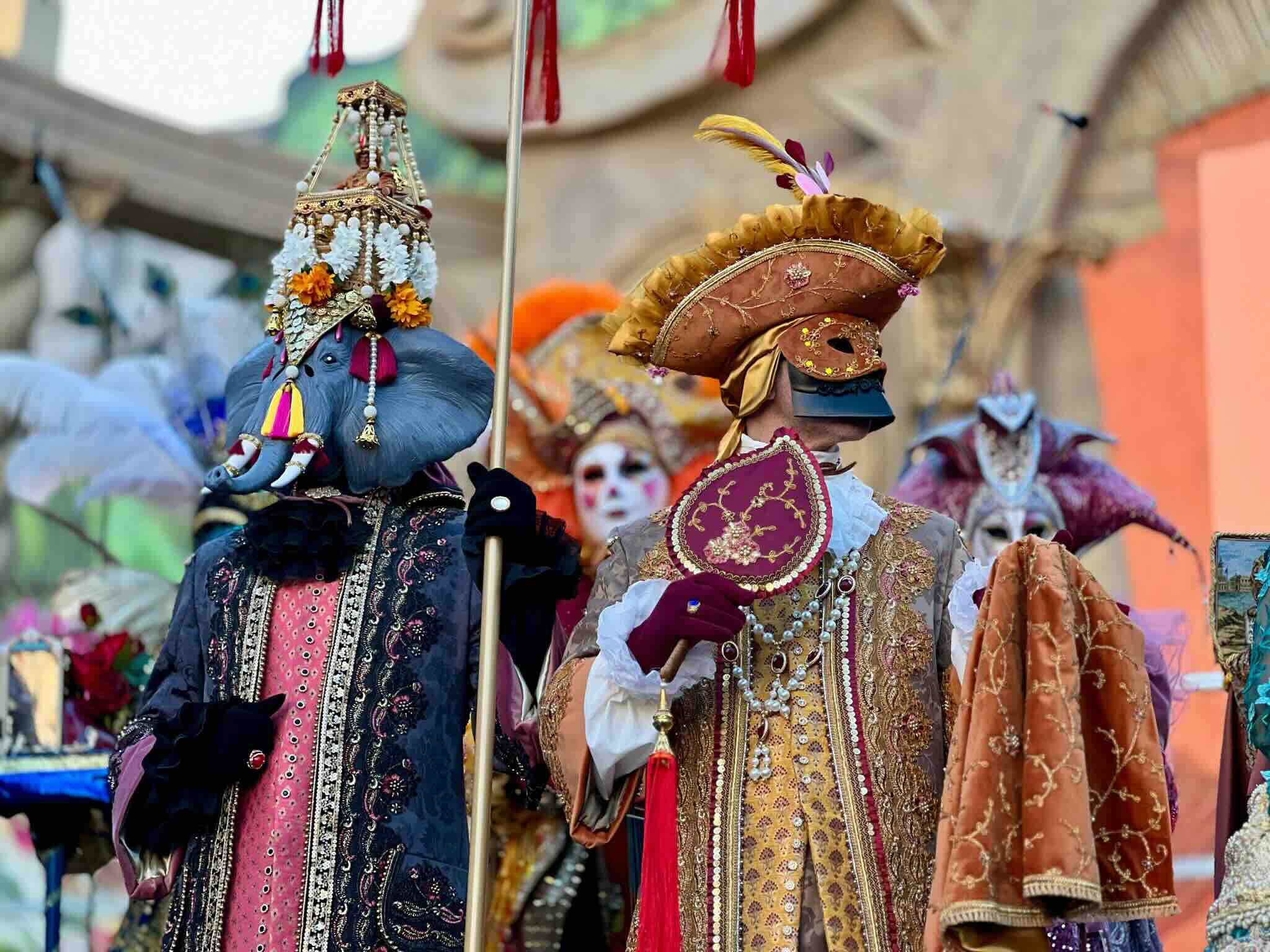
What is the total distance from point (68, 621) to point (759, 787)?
3.66 m

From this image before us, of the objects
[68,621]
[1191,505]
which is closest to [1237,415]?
[1191,505]

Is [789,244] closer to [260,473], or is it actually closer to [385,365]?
[385,365]

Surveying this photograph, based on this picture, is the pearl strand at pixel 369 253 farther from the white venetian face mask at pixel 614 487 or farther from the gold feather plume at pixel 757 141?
the white venetian face mask at pixel 614 487

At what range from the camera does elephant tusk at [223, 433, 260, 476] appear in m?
4.49

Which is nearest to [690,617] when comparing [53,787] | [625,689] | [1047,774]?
[625,689]

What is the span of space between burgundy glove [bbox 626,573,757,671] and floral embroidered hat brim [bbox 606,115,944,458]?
0.49m

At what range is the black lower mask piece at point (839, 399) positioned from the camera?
4.14 metres

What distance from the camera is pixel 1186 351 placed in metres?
9.02

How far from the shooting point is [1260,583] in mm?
3838

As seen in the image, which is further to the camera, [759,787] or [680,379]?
[680,379]

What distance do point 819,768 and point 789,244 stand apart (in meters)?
1.04

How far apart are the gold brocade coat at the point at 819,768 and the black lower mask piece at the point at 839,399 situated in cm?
22

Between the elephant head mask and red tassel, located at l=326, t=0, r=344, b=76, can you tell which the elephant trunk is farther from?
red tassel, located at l=326, t=0, r=344, b=76

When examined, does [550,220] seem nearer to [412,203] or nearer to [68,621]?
[68,621]
